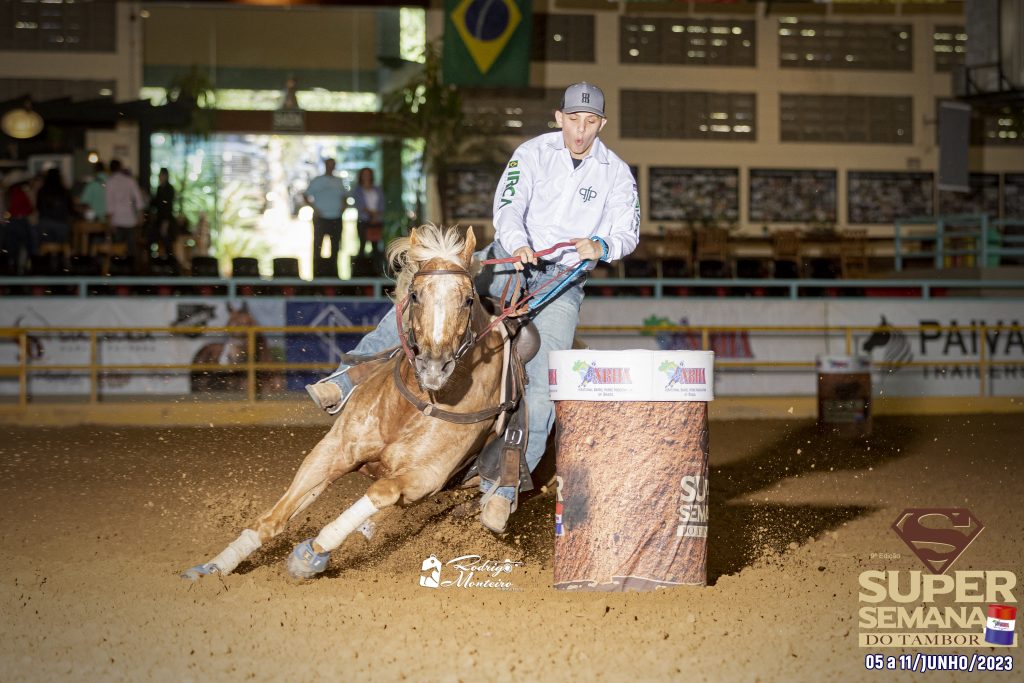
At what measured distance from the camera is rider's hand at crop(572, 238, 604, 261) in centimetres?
489

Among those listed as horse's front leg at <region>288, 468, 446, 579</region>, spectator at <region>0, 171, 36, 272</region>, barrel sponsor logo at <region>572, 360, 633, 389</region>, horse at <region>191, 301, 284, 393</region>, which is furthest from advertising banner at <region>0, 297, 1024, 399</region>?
barrel sponsor logo at <region>572, 360, 633, 389</region>

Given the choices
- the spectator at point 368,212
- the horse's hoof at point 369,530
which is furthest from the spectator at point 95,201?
the horse's hoof at point 369,530

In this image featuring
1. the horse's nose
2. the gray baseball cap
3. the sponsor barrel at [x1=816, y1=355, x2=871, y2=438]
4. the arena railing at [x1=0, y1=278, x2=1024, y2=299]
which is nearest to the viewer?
the horse's nose

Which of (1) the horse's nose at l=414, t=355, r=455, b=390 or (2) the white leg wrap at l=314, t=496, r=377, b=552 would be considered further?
(2) the white leg wrap at l=314, t=496, r=377, b=552

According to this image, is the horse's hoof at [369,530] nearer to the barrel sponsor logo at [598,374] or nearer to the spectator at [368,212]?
the barrel sponsor logo at [598,374]

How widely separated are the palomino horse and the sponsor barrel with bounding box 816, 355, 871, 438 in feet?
24.0

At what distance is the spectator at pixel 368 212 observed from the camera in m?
15.4

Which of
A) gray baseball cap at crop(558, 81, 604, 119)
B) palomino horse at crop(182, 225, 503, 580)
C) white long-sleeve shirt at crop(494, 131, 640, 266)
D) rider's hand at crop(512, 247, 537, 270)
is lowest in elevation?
palomino horse at crop(182, 225, 503, 580)

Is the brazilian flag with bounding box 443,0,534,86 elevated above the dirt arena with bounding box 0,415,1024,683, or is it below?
above

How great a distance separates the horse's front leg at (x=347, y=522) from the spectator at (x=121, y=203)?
12.2 m

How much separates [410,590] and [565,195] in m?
2.02

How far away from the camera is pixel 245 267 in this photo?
51.0 feet

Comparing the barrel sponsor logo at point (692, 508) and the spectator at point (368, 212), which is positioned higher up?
the spectator at point (368, 212)

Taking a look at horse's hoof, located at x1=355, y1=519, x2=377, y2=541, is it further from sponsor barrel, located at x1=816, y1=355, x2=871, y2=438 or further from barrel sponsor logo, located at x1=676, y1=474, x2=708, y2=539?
sponsor barrel, located at x1=816, y1=355, x2=871, y2=438
